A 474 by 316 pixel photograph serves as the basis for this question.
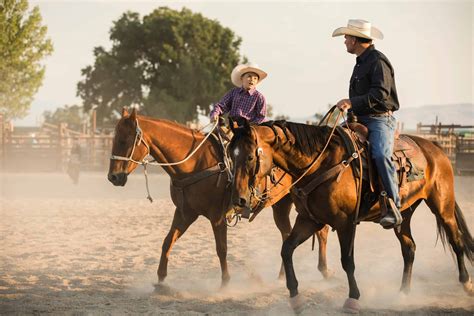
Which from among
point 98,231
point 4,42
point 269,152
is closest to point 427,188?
point 269,152

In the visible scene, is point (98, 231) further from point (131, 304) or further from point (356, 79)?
point (356, 79)

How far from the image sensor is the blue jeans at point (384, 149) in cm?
521

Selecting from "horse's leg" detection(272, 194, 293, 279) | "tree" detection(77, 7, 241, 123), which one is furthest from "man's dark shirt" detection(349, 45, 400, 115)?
"tree" detection(77, 7, 241, 123)

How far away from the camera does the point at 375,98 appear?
5.17 m

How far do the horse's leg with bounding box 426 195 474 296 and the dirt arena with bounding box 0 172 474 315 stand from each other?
0.19 meters

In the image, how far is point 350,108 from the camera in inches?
212

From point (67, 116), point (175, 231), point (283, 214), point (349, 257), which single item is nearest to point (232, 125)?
point (349, 257)

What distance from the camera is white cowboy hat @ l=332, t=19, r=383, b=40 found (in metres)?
5.25

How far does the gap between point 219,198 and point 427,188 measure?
211 cm

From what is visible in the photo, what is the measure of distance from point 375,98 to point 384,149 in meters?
0.46

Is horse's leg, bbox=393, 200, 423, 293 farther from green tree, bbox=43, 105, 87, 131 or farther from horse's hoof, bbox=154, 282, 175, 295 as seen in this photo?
green tree, bbox=43, 105, 87, 131

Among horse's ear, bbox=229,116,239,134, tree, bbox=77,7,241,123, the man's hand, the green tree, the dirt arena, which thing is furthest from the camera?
the green tree

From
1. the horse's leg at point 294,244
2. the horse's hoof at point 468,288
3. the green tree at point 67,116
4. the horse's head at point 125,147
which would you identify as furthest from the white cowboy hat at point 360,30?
the green tree at point 67,116

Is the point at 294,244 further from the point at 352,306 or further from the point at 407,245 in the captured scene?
the point at 407,245
